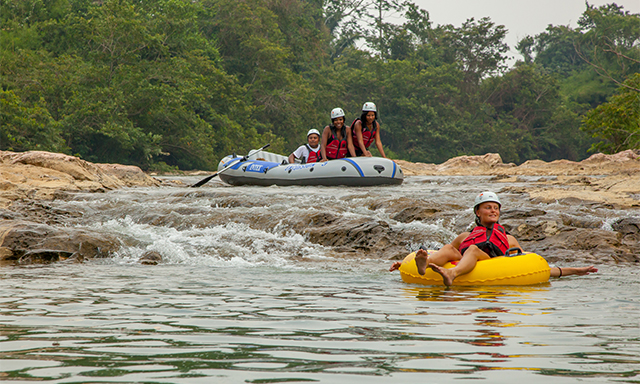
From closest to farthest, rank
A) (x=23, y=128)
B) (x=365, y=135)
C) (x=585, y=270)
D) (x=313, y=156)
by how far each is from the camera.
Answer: (x=585, y=270) < (x=365, y=135) < (x=313, y=156) < (x=23, y=128)

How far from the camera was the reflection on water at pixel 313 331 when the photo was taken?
7.86ft

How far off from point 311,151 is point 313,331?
11161 millimetres

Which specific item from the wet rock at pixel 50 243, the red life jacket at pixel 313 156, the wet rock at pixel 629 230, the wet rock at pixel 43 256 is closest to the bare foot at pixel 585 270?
the wet rock at pixel 629 230

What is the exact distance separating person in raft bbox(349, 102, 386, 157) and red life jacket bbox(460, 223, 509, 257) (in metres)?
7.34

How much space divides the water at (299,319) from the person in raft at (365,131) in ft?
16.3

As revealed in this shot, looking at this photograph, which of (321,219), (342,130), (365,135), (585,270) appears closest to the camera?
(585,270)

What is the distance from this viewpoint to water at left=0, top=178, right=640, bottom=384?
243 centimetres

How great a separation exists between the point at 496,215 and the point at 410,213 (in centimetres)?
334

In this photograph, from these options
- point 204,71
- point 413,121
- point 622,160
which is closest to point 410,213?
point 622,160

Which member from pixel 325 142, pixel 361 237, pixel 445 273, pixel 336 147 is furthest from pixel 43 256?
pixel 336 147

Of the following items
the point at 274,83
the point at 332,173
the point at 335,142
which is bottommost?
the point at 332,173

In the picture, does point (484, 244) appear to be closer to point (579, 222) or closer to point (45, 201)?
point (579, 222)

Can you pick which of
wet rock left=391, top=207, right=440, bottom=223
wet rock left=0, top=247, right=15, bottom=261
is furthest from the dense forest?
wet rock left=0, top=247, right=15, bottom=261

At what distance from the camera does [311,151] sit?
46.9 ft
